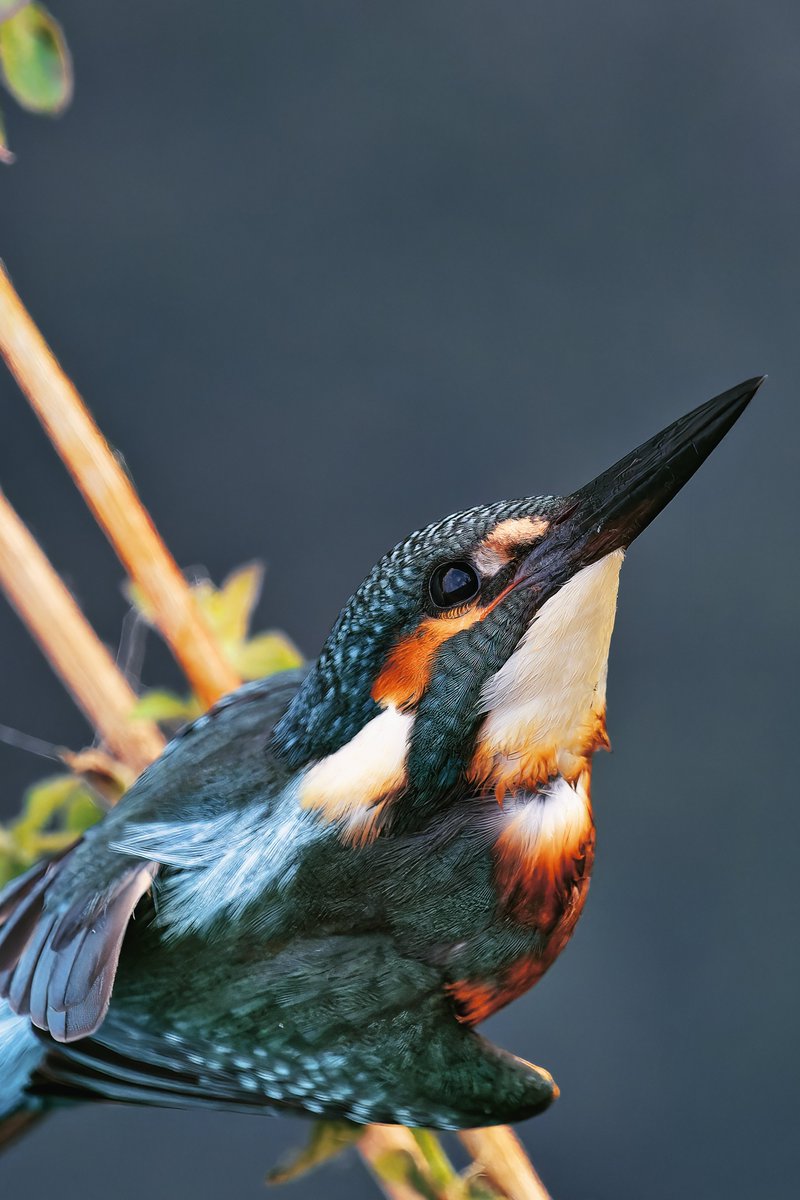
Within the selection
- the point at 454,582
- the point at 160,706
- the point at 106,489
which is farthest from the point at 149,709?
the point at 454,582

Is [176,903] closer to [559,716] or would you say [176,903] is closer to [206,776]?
[206,776]

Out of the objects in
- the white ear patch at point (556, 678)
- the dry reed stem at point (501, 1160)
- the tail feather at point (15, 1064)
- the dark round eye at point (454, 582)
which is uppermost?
the dark round eye at point (454, 582)

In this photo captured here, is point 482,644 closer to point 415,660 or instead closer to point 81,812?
point 415,660

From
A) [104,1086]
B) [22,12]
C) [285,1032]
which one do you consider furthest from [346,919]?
[22,12]

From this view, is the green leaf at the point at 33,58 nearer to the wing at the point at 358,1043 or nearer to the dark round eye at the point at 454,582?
the dark round eye at the point at 454,582

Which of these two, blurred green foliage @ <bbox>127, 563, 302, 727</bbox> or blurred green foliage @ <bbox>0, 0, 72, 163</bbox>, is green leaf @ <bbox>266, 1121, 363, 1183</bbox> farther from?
blurred green foliage @ <bbox>0, 0, 72, 163</bbox>

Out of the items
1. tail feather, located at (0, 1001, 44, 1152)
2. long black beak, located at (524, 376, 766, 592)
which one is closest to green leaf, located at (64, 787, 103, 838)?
tail feather, located at (0, 1001, 44, 1152)

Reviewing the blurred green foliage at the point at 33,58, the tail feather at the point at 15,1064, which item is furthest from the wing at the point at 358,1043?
the blurred green foliage at the point at 33,58
